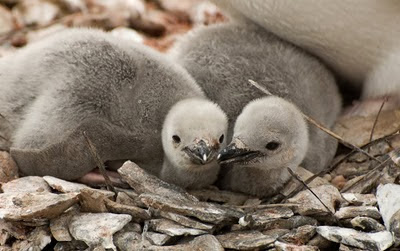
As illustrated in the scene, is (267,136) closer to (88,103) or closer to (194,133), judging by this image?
(194,133)

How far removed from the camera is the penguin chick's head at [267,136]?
2.79 metres

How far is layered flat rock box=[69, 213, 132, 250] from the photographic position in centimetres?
253

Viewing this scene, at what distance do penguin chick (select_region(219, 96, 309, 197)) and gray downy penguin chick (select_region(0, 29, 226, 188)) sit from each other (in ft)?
0.37

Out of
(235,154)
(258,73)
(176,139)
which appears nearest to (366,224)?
(235,154)

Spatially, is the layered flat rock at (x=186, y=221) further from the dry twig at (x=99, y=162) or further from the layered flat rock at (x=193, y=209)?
the dry twig at (x=99, y=162)

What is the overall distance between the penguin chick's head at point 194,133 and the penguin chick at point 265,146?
0.06 m

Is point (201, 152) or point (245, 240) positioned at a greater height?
point (201, 152)

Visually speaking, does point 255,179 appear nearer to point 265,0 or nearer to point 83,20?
point 265,0

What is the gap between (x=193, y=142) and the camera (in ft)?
9.21

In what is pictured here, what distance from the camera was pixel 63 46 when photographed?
303 cm

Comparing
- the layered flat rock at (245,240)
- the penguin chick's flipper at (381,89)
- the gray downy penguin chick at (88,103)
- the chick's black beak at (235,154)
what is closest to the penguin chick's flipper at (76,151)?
the gray downy penguin chick at (88,103)

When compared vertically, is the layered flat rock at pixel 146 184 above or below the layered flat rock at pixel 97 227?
above

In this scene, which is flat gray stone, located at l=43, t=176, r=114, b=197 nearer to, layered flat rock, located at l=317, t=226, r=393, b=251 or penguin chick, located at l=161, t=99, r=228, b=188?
penguin chick, located at l=161, t=99, r=228, b=188

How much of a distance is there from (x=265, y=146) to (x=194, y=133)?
0.26 metres
